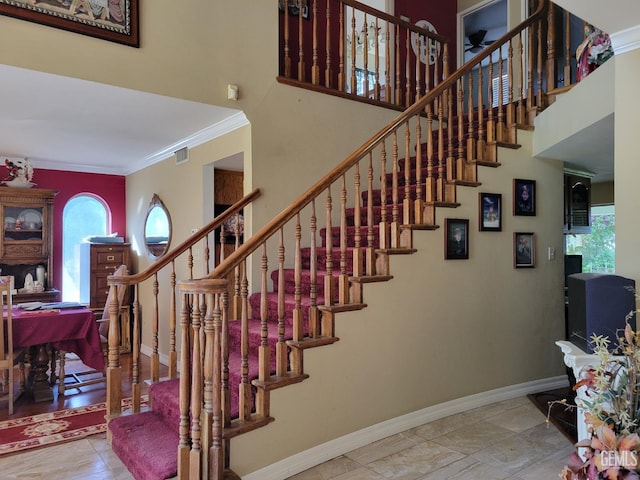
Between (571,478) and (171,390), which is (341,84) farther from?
(571,478)

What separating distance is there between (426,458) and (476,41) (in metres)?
6.31

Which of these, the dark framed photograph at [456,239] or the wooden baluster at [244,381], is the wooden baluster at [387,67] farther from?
the wooden baluster at [244,381]

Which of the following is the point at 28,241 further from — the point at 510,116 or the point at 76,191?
the point at 510,116

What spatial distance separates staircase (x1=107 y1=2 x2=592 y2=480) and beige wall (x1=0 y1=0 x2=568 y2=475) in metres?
0.11

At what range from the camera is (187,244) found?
3.29m

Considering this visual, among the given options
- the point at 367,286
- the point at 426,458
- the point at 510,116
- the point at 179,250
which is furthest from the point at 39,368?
the point at 510,116

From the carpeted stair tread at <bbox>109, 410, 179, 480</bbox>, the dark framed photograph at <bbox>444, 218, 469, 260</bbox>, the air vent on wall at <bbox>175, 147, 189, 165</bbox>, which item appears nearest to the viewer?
the carpeted stair tread at <bbox>109, 410, 179, 480</bbox>

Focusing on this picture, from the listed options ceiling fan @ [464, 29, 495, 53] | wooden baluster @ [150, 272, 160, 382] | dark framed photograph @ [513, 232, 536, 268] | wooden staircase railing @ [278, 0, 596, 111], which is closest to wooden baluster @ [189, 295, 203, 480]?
wooden baluster @ [150, 272, 160, 382]

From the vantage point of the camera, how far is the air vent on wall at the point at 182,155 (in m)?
4.56

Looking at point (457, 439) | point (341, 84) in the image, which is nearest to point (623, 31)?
point (341, 84)

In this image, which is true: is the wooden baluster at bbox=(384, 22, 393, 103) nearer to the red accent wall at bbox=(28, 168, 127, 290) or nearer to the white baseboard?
the white baseboard

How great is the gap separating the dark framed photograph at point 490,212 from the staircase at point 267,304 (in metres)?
0.20

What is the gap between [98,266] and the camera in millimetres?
5516

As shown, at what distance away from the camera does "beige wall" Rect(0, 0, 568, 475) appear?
279 centimetres
